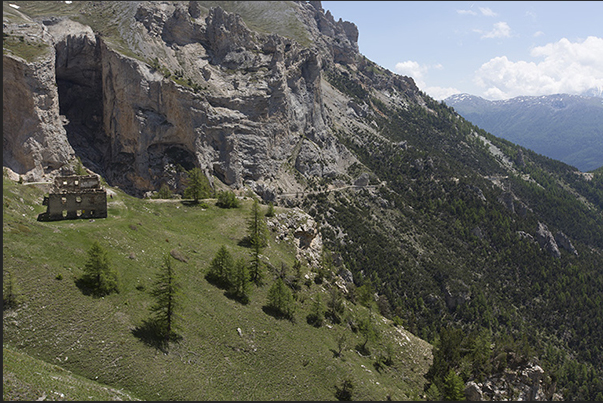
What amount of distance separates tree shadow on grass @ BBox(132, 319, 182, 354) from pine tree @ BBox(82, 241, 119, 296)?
5.70 meters

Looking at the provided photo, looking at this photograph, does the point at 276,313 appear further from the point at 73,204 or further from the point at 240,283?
the point at 73,204

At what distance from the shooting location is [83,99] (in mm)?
120875

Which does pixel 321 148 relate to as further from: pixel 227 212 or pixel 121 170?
pixel 227 212

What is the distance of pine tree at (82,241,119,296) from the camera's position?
3625 centimetres

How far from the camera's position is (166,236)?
177ft

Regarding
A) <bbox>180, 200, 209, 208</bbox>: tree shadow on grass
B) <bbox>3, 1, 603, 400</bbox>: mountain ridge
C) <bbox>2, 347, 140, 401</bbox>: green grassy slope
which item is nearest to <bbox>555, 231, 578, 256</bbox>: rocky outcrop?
<bbox>3, 1, 603, 400</bbox>: mountain ridge

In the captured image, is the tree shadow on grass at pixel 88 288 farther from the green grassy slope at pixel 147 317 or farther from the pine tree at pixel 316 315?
the pine tree at pixel 316 315

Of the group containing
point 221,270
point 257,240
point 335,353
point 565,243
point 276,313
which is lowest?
point 565,243

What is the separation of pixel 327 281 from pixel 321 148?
11462 centimetres

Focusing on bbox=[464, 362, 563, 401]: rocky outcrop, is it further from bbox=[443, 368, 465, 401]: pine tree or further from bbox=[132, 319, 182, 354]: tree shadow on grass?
bbox=[132, 319, 182, 354]: tree shadow on grass

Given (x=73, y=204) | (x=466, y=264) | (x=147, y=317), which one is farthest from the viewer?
(x=466, y=264)

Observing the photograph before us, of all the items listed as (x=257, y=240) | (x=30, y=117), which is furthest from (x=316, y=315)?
(x=30, y=117)

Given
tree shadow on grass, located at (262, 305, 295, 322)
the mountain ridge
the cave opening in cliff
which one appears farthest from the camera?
the cave opening in cliff

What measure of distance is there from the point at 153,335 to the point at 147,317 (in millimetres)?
2500
